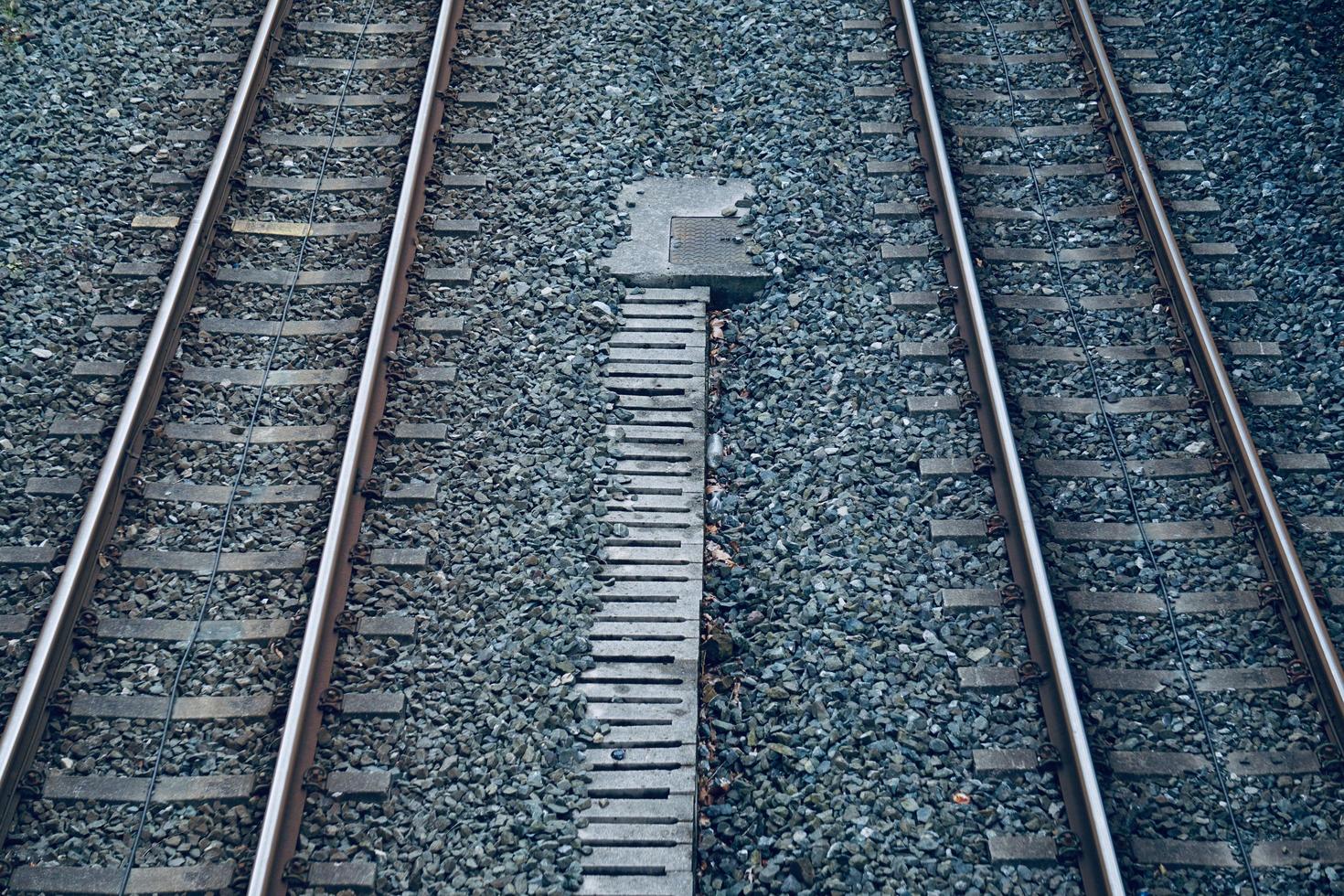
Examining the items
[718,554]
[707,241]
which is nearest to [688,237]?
[707,241]

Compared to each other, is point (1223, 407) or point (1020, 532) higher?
point (1223, 407)

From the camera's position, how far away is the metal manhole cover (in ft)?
24.7

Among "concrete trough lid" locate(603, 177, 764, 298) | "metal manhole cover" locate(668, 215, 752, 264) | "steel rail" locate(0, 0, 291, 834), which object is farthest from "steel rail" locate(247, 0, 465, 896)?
"metal manhole cover" locate(668, 215, 752, 264)

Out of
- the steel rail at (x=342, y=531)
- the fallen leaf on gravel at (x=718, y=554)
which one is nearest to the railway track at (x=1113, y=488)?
the fallen leaf on gravel at (x=718, y=554)

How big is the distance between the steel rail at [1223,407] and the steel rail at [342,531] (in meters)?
4.79

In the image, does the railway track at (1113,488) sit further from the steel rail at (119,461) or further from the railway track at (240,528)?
the steel rail at (119,461)

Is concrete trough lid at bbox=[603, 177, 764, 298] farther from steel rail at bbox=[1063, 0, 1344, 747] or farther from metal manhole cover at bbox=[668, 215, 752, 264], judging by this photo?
steel rail at bbox=[1063, 0, 1344, 747]

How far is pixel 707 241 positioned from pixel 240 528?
3.53 m

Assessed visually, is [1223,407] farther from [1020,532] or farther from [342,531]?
[342,531]

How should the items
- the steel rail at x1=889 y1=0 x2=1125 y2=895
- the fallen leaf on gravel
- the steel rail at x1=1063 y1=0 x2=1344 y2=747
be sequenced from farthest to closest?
1. the fallen leaf on gravel
2. the steel rail at x1=1063 y1=0 x2=1344 y2=747
3. the steel rail at x1=889 y1=0 x2=1125 y2=895

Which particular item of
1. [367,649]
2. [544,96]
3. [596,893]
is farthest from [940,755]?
[544,96]

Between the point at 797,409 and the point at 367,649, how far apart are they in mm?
2813

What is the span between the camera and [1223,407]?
6457 mm

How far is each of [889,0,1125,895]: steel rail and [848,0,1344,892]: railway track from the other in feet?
0.04
